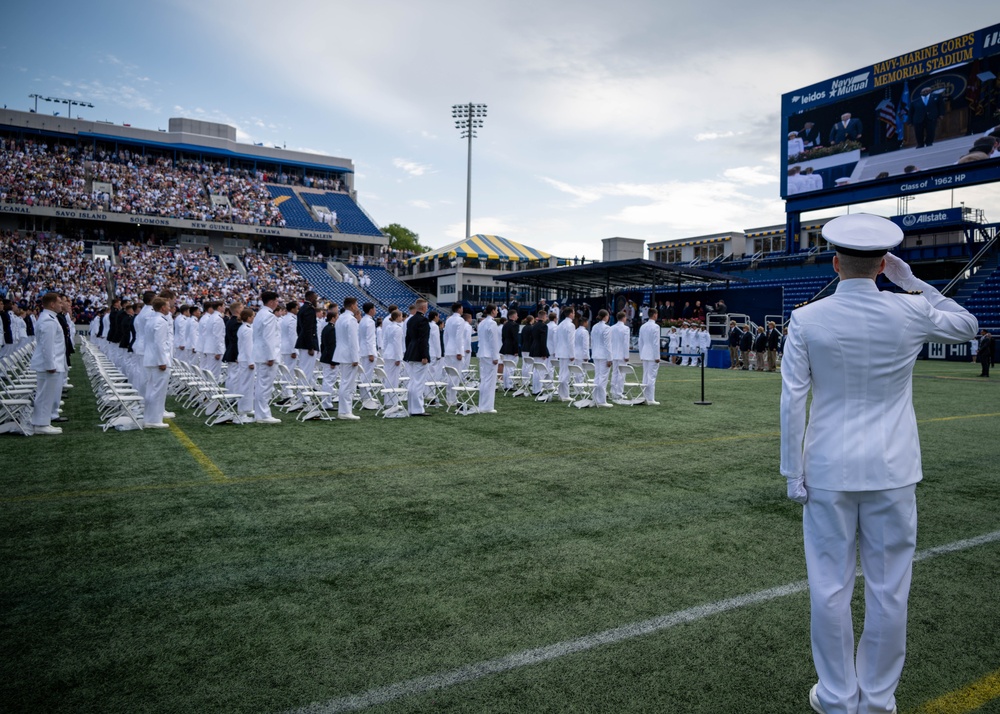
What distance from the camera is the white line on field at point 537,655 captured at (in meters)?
2.95

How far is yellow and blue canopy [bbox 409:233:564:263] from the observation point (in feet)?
163

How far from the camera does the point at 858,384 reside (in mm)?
2736

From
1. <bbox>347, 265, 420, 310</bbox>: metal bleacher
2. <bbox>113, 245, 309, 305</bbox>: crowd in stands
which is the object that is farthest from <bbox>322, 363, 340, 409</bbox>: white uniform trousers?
<bbox>347, 265, 420, 310</bbox>: metal bleacher

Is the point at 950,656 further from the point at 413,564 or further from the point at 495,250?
the point at 495,250

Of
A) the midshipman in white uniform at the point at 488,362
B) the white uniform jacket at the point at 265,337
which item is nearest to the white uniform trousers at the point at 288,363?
the white uniform jacket at the point at 265,337

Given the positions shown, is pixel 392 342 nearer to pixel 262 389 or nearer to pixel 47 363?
pixel 262 389

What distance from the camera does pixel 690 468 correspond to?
7785mm

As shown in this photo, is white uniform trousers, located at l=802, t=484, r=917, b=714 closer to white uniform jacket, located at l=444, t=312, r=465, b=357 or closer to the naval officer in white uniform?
the naval officer in white uniform

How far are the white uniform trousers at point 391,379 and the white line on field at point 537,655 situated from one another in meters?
9.66

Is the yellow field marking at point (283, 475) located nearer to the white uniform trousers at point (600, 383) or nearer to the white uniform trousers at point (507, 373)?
the white uniform trousers at point (600, 383)

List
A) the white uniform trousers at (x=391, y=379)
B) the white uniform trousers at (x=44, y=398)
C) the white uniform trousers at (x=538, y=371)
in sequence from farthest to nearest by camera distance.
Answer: the white uniform trousers at (x=538, y=371) < the white uniform trousers at (x=391, y=379) < the white uniform trousers at (x=44, y=398)

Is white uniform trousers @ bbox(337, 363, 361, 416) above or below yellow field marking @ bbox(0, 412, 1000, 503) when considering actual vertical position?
above

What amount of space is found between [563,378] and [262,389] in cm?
644

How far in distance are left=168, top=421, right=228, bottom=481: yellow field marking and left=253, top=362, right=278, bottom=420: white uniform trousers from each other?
1301 millimetres
